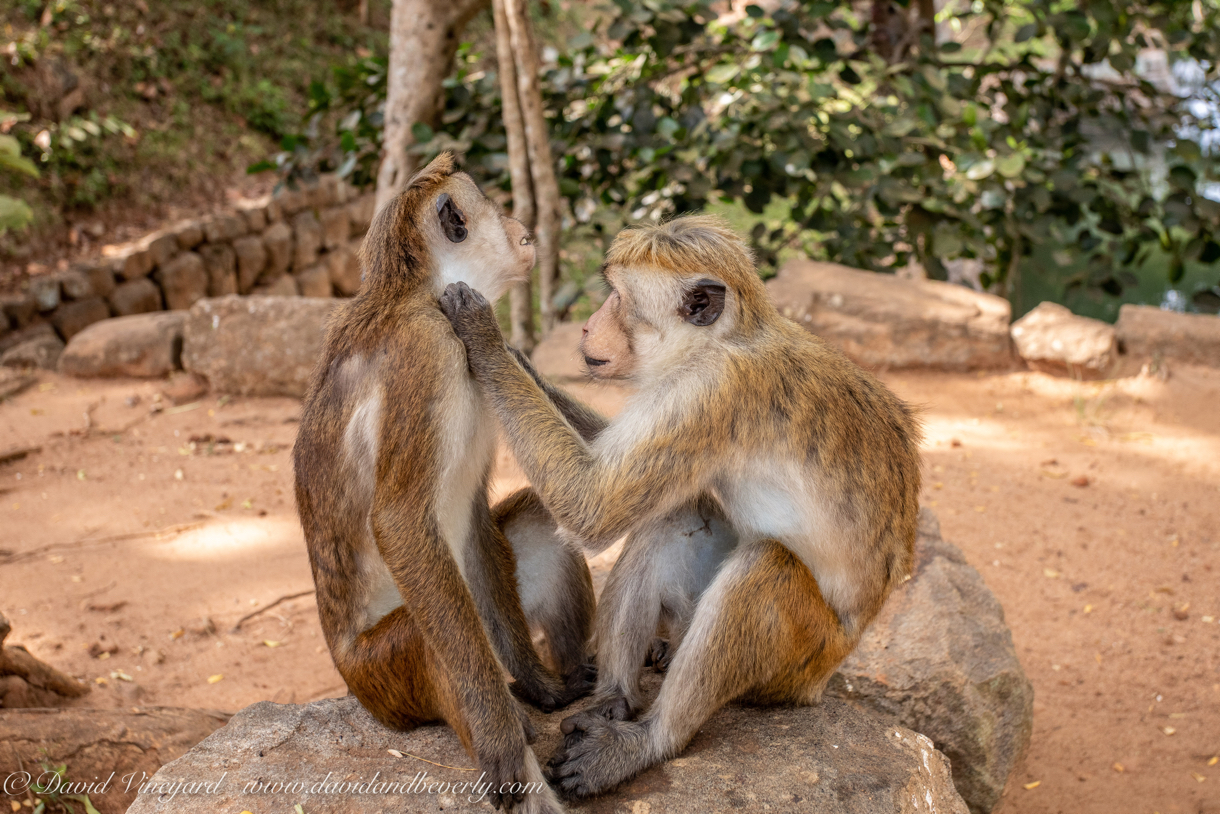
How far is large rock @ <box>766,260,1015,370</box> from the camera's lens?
24.4 ft

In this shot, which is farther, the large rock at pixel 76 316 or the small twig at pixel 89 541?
the large rock at pixel 76 316

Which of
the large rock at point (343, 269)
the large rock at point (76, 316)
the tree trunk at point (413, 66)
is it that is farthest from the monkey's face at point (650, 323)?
the large rock at point (343, 269)

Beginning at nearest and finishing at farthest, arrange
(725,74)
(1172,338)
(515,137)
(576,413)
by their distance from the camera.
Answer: (576,413)
(725,74)
(515,137)
(1172,338)

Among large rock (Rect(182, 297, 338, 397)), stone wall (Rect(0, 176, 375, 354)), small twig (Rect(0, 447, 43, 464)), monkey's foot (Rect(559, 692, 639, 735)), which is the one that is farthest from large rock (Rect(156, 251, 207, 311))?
monkey's foot (Rect(559, 692, 639, 735))

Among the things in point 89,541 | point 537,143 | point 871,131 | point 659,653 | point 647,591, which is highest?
point 537,143

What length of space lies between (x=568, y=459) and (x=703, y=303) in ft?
1.91

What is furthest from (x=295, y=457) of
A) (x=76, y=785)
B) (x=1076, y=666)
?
(x=1076, y=666)

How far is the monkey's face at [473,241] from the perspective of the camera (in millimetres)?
2752

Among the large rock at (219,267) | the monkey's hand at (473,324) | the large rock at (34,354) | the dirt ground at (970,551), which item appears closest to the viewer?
the monkey's hand at (473,324)

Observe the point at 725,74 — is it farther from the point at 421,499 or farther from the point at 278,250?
the point at 278,250

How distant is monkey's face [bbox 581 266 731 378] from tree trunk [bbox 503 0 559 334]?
3.36 meters

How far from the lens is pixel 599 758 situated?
2.54 m

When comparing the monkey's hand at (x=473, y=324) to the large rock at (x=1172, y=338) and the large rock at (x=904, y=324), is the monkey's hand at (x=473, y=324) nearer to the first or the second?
Result: the large rock at (x=904, y=324)

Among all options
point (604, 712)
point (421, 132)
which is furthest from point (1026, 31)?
point (604, 712)
